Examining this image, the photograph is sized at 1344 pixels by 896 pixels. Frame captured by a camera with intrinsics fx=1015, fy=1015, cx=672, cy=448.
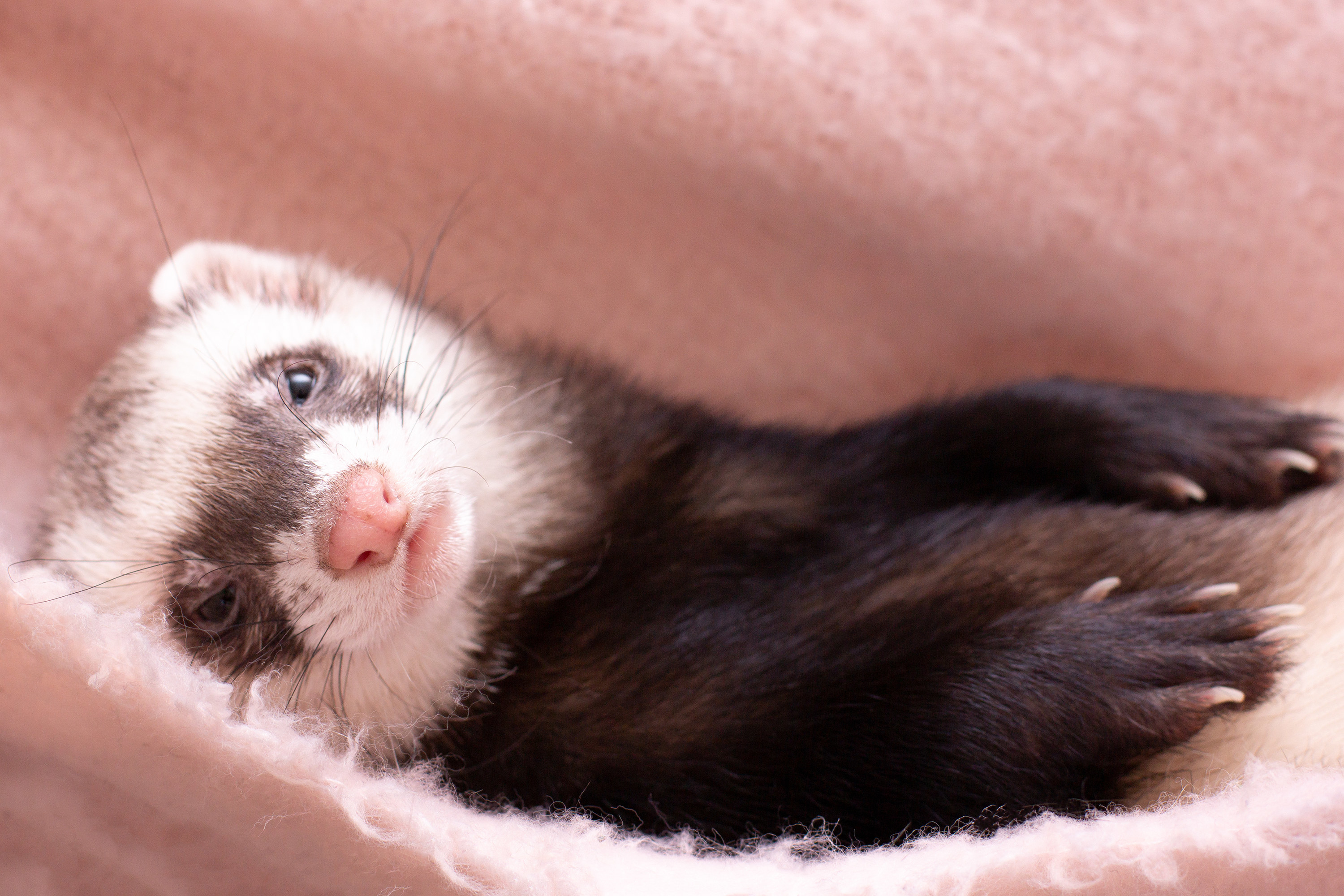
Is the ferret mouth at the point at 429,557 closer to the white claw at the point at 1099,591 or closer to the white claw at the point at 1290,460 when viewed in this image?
the white claw at the point at 1099,591

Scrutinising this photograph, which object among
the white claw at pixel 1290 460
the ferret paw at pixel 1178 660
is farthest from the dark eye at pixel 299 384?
the white claw at pixel 1290 460

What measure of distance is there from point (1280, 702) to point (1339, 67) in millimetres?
858

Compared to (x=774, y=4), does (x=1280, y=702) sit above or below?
below

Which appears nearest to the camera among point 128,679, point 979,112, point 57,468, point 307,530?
point 128,679

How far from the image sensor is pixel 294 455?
3.64 ft

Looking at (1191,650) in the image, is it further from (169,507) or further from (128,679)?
(169,507)

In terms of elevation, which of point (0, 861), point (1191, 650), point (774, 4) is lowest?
point (0, 861)

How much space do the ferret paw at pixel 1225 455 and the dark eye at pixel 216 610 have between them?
1.16 metres

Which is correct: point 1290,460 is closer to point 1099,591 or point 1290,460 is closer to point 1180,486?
point 1180,486

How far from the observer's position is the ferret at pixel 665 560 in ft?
3.51

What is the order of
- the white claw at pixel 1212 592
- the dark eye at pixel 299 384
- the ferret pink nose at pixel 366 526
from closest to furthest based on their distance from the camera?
the ferret pink nose at pixel 366 526 < the white claw at pixel 1212 592 < the dark eye at pixel 299 384

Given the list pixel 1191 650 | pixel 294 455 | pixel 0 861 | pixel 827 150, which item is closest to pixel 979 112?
pixel 827 150

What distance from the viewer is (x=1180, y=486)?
1.40 meters

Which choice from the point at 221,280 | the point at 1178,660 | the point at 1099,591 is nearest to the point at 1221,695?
the point at 1178,660
